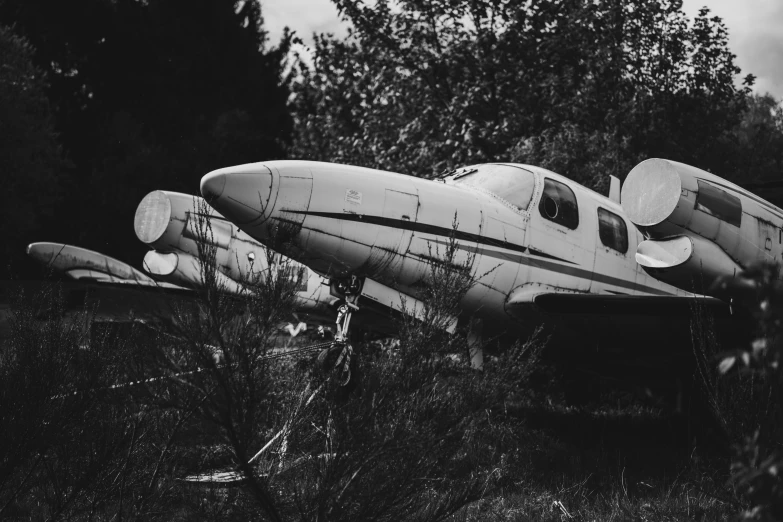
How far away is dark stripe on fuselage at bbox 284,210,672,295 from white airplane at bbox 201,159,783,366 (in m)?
0.01

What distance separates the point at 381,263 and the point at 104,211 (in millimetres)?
19624

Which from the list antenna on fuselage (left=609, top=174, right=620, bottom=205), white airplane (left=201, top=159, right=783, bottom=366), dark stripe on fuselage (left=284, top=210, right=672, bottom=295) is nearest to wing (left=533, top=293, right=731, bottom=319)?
white airplane (left=201, top=159, right=783, bottom=366)

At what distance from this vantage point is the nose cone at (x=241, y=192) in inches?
246

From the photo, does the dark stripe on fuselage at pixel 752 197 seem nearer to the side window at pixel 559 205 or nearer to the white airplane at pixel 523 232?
the white airplane at pixel 523 232

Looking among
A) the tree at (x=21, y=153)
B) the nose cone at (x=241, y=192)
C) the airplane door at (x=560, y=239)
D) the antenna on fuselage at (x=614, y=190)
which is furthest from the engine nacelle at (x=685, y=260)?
the tree at (x=21, y=153)

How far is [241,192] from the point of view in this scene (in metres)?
6.29

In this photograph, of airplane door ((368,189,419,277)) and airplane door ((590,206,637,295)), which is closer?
airplane door ((368,189,419,277))

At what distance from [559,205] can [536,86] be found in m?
8.60

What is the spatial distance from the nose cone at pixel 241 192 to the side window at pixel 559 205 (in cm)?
312

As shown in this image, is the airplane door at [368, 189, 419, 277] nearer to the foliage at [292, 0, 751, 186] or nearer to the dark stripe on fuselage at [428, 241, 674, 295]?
the dark stripe on fuselage at [428, 241, 674, 295]

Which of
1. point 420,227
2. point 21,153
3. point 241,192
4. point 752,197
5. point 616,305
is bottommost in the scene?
point 21,153

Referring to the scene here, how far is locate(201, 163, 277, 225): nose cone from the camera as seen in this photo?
6246mm

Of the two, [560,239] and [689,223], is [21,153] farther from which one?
[689,223]

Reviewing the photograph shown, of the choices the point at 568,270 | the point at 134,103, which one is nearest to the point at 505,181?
the point at 568,270
